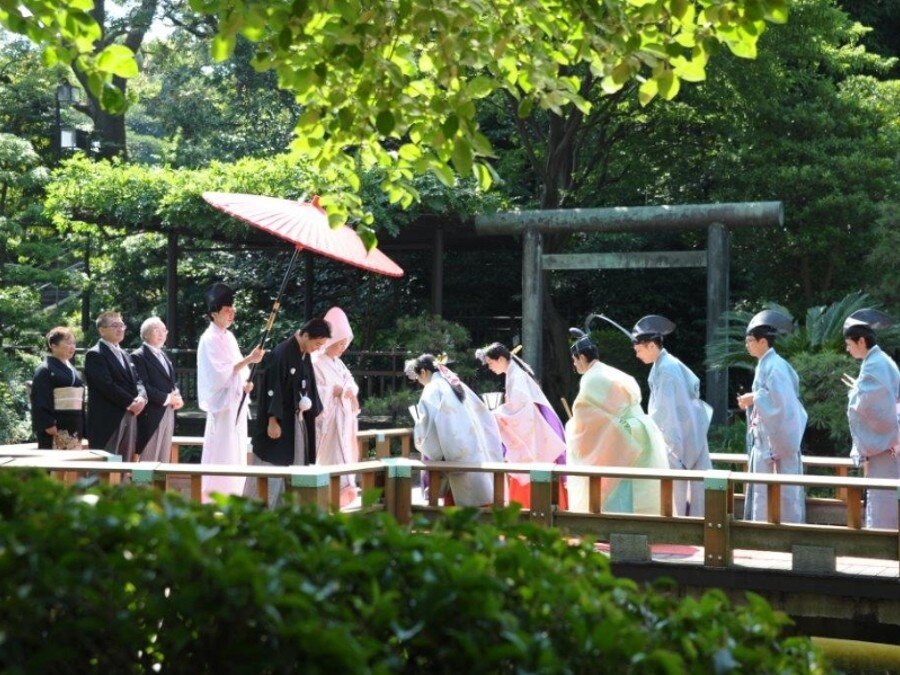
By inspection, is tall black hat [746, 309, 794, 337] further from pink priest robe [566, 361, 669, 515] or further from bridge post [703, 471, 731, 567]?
bridge post [703, 471, 731, 567]

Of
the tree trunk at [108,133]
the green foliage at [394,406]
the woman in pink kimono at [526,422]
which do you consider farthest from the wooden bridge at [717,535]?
the tree trunk at [108,133]

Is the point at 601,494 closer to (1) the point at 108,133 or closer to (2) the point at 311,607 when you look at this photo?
(2) the point at 311,607

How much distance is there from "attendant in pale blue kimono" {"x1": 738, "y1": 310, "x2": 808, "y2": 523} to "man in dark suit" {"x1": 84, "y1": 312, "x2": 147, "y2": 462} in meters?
4.66

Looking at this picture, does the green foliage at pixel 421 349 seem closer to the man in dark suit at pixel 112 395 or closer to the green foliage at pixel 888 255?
the green foliage at pixel 888 255

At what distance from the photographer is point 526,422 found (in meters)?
10.9

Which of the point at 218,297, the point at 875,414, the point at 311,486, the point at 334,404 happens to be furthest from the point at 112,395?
the point at 875,414

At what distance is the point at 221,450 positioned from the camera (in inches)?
415

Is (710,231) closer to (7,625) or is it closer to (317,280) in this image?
(317,280)

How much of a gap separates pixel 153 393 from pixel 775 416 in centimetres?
483

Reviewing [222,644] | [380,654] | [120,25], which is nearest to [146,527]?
[222,644]

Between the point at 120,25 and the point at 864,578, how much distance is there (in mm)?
21536

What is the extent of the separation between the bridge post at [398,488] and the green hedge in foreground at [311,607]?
543cm

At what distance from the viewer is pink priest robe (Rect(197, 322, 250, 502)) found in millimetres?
10398

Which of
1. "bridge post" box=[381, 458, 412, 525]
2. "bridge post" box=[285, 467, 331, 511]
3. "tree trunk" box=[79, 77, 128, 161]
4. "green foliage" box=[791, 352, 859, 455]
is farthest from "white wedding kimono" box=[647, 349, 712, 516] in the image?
"tree trunk" box=[79, 77, 128, 161]
